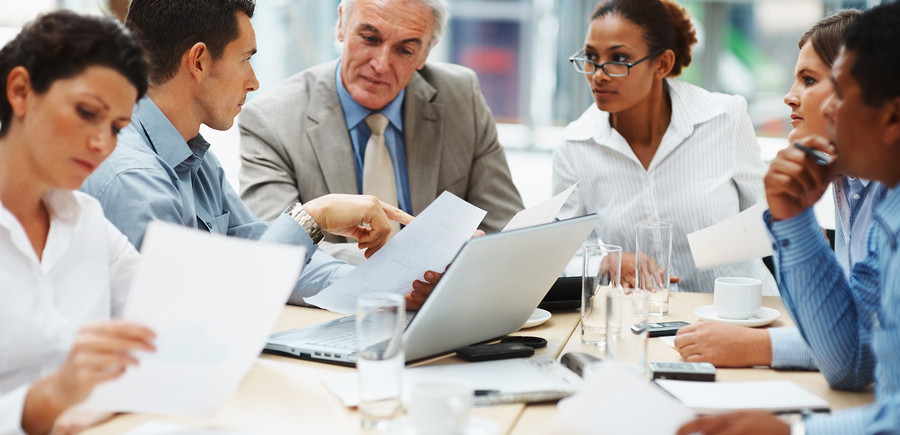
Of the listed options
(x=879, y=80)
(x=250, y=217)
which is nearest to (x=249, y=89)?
(x=250, y=217)

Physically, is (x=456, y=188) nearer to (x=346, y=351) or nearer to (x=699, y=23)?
(x=346, y=351)

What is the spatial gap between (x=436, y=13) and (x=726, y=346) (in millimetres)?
1616

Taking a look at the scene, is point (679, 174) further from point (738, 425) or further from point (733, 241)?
point (738, 425)

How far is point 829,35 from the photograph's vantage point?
1918mm

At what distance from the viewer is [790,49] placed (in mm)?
6562

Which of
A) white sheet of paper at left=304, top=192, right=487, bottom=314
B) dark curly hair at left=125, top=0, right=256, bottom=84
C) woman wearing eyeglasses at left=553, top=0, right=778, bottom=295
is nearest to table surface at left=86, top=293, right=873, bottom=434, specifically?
white sheet of paper at left=304, top=192, right=487, bottom=314

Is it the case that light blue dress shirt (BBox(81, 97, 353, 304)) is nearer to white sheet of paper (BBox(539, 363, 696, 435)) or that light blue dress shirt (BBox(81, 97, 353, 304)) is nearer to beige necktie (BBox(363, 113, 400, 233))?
beige necktie (BBox(363, 113, 400, 233))

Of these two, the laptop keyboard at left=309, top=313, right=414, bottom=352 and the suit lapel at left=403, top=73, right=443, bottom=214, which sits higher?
the suit lapel at left=403, top=73, right=443, bottom=214

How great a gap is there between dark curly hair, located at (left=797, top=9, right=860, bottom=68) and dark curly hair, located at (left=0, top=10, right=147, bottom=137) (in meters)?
1.50

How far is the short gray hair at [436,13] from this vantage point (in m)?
2.61

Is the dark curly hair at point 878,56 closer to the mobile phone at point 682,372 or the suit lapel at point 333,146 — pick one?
the mobile phone at point 682,372

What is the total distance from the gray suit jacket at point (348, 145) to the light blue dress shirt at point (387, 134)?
0.02m

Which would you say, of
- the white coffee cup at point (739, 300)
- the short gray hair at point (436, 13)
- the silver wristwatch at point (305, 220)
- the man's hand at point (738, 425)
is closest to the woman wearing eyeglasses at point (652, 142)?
the short gray hair at point (436, 13)

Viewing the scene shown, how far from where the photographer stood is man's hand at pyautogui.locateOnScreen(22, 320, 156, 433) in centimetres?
94
